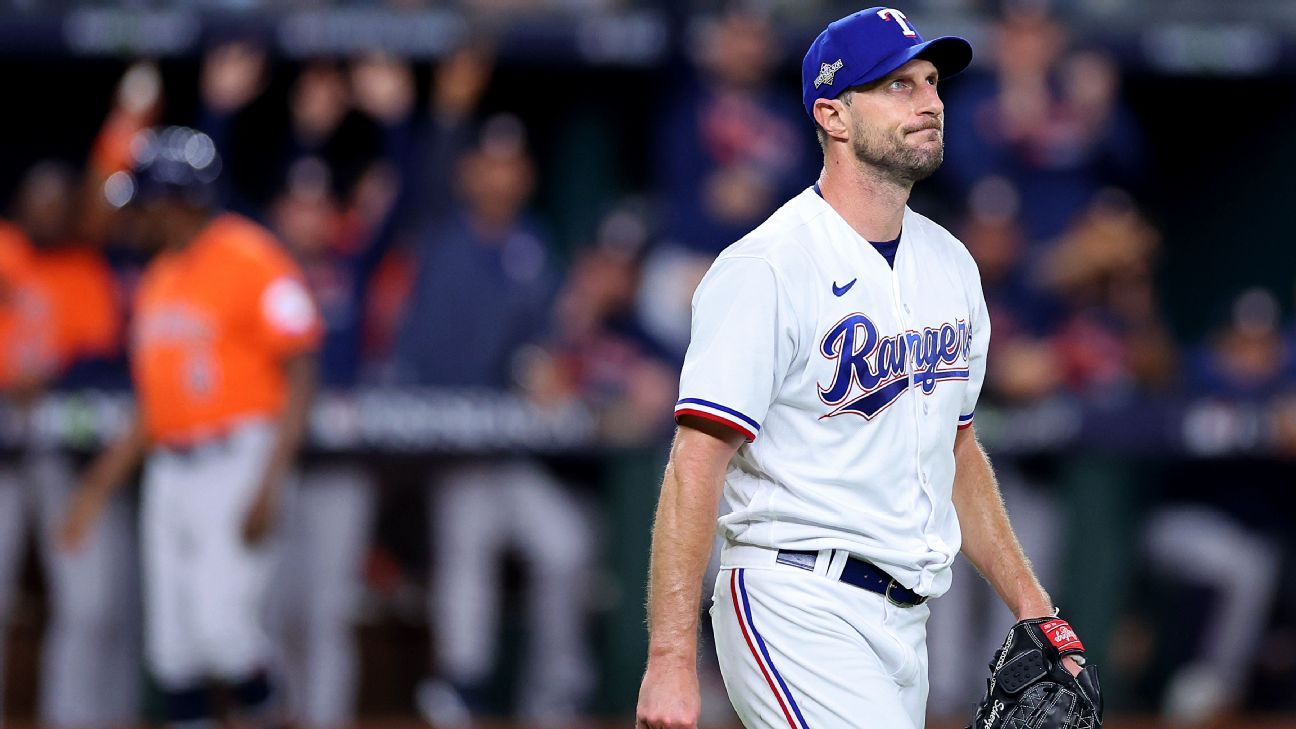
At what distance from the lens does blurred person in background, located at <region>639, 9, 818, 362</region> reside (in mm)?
6363

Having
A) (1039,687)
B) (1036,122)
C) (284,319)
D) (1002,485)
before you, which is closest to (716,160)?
(1036,122)

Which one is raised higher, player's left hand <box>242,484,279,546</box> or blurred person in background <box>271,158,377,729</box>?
player's left hand <box>242,484,279,546</box>

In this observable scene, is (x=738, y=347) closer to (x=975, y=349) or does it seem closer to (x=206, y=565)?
→ (x=975, y=349)

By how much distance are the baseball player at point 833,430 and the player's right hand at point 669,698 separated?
21mm

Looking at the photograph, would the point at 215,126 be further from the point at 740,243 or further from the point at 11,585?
the point at 740,243

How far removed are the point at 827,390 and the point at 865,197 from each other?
12.7 inches

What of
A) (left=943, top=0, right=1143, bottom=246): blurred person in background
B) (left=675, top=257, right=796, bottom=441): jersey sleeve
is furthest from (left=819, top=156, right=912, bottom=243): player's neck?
(left=943, top=0, right=1143, bottom=246): blurred person in background

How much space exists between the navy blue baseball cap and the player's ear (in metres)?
0.01

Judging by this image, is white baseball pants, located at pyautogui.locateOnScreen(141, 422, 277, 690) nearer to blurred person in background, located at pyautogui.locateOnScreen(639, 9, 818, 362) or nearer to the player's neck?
blurred person in background, located at pyautogui.locateOnScreen(639, 9, 818, 362)

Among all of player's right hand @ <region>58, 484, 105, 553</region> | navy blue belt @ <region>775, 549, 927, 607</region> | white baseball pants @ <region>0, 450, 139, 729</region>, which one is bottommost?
white baseball pants @ <region>0, 450, 139, 729</region>

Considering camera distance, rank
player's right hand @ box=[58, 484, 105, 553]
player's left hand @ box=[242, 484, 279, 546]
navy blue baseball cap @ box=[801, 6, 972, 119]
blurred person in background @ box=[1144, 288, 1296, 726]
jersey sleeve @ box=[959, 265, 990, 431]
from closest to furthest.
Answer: navy blue baseball cap @ box=[801, 6, 972, 119]
jersey sleeve @ box=[959, 265, 990, 431]
player's left hand @ box=[242, 484, 279, 546]
player's right hand @ box=[58, 484, 105, 553]
blurred person in background @ box=[1144, 288, 1296, 726]

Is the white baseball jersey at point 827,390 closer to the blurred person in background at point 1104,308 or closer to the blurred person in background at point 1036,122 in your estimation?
the blurred person in background at point 1104,308

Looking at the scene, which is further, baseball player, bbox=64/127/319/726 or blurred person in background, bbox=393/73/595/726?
blurred person in background, bbox=393/73/595/726

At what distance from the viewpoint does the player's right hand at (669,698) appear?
7.82 ft
